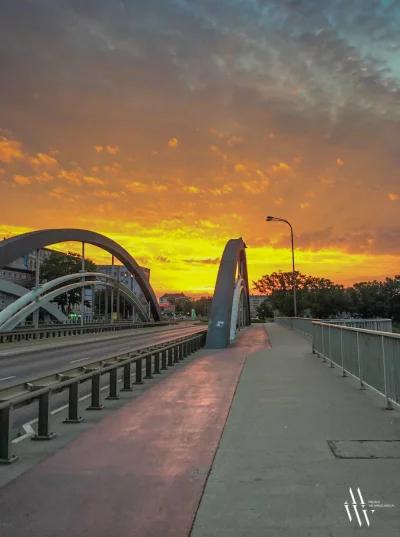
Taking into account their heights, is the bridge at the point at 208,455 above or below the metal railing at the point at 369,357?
below

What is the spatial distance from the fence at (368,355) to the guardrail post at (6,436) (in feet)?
18.0

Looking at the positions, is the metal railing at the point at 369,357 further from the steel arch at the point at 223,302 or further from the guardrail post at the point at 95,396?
the steel arch at the point at 223,302

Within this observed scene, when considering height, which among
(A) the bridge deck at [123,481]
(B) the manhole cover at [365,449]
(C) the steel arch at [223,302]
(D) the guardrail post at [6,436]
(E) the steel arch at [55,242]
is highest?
(E) the steel arch at [55,242]

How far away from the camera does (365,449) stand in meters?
5.68

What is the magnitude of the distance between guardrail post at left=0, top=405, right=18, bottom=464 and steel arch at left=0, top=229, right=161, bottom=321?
120 feet

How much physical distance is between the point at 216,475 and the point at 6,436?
2429 millimetres

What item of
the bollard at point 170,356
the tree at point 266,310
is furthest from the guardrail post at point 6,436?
the tree at point 266,310

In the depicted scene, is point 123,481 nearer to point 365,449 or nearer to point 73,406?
point 365,449

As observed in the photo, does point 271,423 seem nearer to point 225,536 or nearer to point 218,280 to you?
point 225,536

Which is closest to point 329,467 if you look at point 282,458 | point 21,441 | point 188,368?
point 282,458

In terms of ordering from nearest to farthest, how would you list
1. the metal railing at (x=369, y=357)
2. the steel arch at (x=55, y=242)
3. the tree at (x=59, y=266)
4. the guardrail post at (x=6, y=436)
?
the guardrail post at (x=6, y=436) → the metal railing at (x=369, y=357) → the steel arch at (x=55, y=242) → the tree at (x=59, y=266)

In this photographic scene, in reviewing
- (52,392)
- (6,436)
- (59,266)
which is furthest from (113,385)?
(59,266)

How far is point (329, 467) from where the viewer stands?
16.4ft

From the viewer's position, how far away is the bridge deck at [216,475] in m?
3.69
